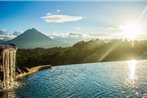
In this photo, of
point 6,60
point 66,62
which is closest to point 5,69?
point 6,60

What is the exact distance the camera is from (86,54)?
144500mm

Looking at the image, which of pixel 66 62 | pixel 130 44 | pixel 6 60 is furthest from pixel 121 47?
pixel 6 60

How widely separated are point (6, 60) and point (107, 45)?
120 meters

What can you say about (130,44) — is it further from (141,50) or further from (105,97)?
(105,97)

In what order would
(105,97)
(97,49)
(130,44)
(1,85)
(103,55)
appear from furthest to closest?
(130,44) < (97,49) < (103,55) < (1,85) < (105,97)

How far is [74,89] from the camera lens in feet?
158

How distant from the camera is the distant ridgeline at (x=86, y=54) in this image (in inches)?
4867

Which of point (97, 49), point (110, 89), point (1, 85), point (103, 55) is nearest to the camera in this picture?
point (110, 89)

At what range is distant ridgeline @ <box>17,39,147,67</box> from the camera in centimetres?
12362

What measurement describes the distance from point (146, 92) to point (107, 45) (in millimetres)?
127265

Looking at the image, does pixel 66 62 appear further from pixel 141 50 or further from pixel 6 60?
pixel 6 60

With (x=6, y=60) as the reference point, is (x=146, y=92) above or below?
below

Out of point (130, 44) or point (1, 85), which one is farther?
point (130, 44)

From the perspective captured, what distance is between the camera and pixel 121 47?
160 m
